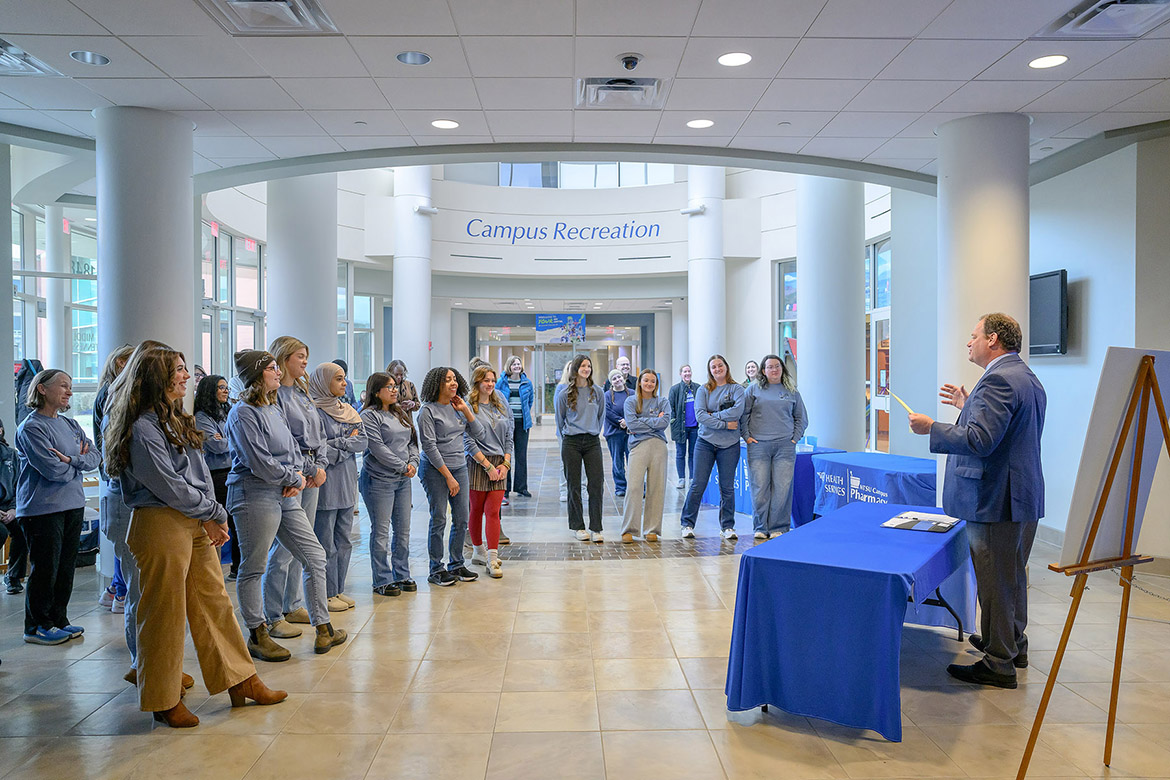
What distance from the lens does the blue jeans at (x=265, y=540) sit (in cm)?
387

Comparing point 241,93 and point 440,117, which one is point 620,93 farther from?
point 241,93

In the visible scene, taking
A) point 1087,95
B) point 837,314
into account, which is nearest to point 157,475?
Answer: point 1087,95

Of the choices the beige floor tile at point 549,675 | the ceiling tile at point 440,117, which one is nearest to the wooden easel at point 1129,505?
the beige floor tile at point 549,675

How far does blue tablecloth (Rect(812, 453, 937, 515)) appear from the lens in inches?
219

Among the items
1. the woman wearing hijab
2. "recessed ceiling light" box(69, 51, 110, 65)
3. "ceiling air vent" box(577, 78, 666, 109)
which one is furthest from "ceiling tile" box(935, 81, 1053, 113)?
A: "recessed ceiling light" box(69, 51, 110, 65)

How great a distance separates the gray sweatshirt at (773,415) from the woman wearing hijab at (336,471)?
136 inches

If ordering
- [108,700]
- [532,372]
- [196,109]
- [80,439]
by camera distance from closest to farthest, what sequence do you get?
[108,700], [80,439], [196,109], [532,372]

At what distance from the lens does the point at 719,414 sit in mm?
6793

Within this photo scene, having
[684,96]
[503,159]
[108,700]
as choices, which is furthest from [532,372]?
[108,700]

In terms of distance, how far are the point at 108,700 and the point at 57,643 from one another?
3.34 ft

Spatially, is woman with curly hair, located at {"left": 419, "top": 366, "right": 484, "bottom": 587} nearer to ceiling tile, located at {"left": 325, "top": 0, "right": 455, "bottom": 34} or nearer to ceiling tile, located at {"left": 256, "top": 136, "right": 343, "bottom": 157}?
ceiling tile, located at {"left": 325, "top": 0, "right": 455, "bottom": 34}

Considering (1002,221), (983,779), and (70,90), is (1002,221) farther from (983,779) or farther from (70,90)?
(70,90)

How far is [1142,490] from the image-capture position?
2.94 metres

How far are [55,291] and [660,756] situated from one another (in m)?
9.96
